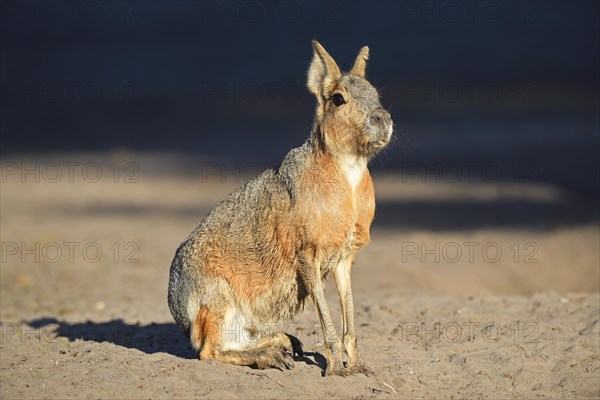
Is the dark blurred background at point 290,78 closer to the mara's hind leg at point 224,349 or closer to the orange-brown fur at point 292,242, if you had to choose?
the orange-brown fur at point 292,242

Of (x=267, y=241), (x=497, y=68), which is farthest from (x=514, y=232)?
(x=497, y=68)

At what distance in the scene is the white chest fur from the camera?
8906 millimetres

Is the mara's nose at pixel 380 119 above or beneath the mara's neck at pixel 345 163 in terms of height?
above

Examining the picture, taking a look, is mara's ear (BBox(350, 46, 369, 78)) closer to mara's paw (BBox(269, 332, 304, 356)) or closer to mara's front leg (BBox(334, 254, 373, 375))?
mara's front leg (BBox(334, 254, 373, 375))

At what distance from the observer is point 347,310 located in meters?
9.20

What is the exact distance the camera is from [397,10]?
3450 cm

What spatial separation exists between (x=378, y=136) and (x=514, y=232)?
356 inches

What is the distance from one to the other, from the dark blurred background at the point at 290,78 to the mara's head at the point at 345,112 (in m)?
12.9

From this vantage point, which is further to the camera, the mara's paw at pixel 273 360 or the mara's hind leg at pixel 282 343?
the mara's hind leg at pixel 282 343

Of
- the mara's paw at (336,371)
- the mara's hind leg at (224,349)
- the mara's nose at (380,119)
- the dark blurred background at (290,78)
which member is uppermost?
the dark blurred background at (290,78)

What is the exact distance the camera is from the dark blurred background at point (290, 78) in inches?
973

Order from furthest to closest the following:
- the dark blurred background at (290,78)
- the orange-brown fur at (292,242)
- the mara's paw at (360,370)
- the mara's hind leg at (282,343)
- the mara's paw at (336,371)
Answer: the dark blurred background at (290,78) → the mara's hind leg at (282,343) → the mara's paw at (360,370) → the mara's paw at (336,371) → the orange-brown fur at (292,242)

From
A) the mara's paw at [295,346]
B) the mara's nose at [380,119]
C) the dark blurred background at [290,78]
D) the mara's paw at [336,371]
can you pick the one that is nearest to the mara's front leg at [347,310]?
the mara's paw at [336,371]

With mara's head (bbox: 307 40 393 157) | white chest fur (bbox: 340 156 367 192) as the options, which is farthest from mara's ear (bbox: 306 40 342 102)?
white chest fur (bbox: 340 156 367 192)
